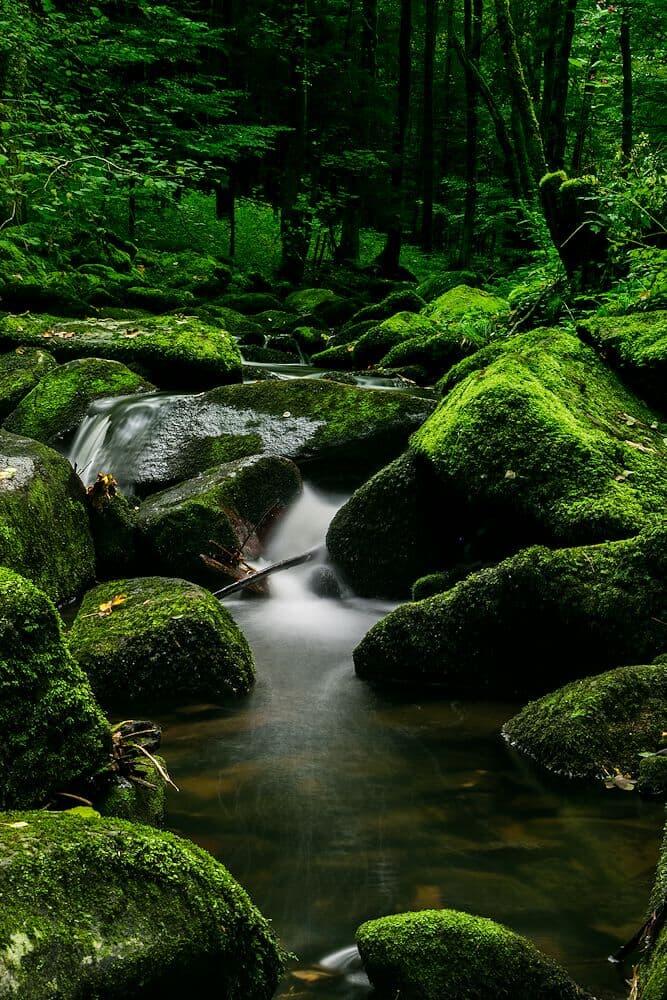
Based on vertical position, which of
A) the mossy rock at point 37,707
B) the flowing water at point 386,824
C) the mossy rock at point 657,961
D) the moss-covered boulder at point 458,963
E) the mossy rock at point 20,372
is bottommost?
the flowing water at point 386,824

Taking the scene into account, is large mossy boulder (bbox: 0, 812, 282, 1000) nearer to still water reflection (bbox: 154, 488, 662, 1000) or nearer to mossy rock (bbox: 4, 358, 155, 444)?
still water reflection (bbox: 154, 488, 662, 1000)

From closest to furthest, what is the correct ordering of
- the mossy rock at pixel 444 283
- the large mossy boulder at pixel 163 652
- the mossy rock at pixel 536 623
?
the mossy rock at pixel 536 623, the large mossy boulder at pixel 163 652, the mossy rock at pixel 444 283

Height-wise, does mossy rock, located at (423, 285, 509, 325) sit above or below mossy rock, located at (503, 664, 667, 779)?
above

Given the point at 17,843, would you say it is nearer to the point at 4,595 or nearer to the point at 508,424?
the point at 4,595

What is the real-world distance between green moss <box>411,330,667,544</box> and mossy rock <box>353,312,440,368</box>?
631cm

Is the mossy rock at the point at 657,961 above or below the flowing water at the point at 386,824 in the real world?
above

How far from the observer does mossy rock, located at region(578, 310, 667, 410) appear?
6.28m

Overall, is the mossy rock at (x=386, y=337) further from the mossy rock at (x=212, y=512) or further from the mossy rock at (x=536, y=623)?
the mossy rock at (x=536, y=623)

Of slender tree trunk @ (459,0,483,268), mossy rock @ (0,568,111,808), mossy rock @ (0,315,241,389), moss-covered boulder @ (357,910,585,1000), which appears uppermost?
slender tree trunk @ (459,0,483,268)

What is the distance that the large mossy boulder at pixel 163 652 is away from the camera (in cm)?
454

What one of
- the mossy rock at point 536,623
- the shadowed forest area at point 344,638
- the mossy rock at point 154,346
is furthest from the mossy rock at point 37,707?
the mossy rock at point 154,346

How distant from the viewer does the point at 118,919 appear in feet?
6.57

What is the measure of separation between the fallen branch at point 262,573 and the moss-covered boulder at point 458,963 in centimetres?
351

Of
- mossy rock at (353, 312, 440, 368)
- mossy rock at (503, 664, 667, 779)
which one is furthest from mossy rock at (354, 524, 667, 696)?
mossy rock at (353, 312, 440, 368)
